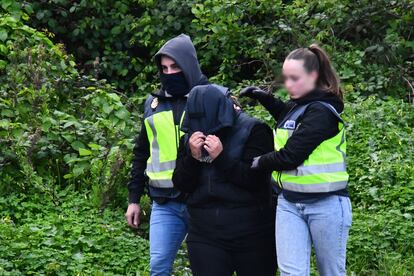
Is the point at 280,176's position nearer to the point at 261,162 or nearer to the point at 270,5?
the point at 261,162

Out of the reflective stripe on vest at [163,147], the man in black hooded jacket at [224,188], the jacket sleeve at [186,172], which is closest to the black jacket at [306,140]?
the man in black hooded jacket at [224,188]

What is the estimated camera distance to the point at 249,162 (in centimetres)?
429

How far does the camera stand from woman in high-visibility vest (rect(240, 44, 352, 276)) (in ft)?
13.7

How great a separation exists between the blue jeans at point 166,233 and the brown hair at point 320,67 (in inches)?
42.3

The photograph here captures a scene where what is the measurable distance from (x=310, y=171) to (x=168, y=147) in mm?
906

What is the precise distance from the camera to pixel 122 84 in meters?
11.1

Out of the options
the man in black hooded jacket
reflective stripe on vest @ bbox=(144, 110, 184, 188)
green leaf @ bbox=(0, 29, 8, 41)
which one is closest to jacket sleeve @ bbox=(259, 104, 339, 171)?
the man in black hooded jacket

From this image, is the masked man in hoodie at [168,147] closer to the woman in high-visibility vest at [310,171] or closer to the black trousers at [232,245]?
the black trousers at [232,245]

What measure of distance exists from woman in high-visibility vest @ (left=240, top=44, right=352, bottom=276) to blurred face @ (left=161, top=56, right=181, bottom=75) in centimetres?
71

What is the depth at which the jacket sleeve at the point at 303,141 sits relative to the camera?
164 inches

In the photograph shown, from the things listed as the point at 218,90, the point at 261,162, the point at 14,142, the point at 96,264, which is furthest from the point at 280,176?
the point at 14,142

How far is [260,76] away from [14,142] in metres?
4.13

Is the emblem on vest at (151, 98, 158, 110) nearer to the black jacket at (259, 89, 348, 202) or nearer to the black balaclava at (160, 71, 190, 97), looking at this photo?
the black balaclava at (160, 71, 190, 97)

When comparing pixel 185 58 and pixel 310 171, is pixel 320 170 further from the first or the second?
pixel 185 58
